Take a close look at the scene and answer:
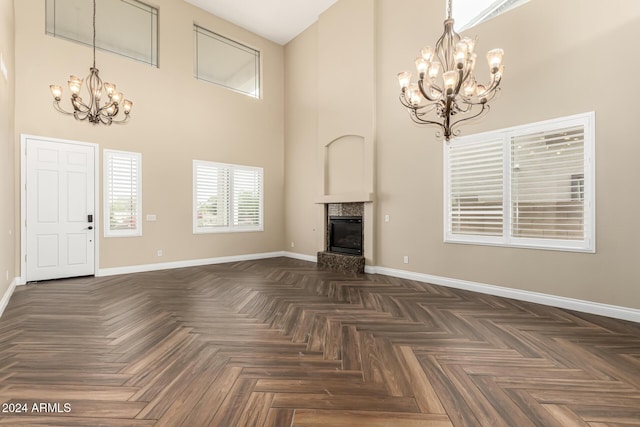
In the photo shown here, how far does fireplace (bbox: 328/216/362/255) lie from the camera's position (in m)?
6.34

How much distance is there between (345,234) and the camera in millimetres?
6633

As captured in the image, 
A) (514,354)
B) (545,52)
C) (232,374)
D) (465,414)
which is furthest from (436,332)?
(545,52)

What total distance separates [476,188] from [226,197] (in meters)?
5.40

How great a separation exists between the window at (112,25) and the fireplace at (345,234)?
509 cm

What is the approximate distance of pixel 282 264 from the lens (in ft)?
22.6

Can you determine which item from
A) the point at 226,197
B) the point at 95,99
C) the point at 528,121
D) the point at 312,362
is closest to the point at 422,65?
the point at 528,121

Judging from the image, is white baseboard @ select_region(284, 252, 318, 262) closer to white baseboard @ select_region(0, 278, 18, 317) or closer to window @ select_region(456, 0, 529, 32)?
white baseboard @ select_region(0, 278, 18, 317)

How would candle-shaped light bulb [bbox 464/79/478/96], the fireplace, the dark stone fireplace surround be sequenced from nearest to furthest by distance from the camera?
candle-shaped light bulb [bbox 464/79/478/96] < the dark stone fireplace surround < the fireplace

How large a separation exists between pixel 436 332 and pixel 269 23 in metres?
7.67

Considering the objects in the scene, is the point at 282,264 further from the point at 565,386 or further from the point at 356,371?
the point at 565,386

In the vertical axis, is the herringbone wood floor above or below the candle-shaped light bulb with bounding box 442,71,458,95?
below

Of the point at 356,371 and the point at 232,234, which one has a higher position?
the point at 232,234

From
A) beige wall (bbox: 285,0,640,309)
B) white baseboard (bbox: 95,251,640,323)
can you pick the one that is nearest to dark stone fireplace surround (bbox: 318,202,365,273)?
white baseboard (bbox: 95,251,640,323)

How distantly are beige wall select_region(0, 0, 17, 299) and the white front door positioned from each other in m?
0.31
